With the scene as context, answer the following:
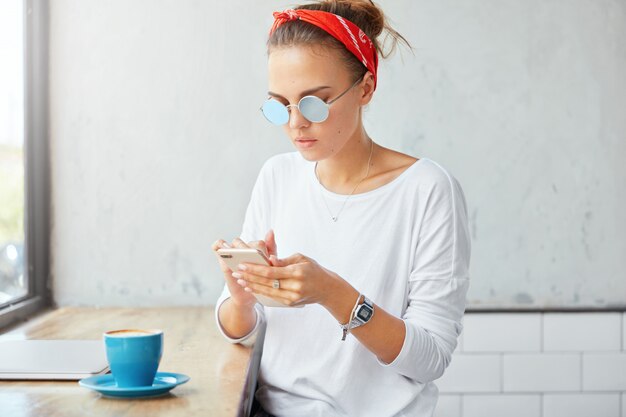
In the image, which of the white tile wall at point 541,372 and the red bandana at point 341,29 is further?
the white tile wall at point 541,372

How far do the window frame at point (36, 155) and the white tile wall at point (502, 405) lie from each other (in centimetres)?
149

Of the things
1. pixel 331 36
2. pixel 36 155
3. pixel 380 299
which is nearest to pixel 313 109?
pixel 331 36

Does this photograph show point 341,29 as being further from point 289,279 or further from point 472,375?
point 472,375

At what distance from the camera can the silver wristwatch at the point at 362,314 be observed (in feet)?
5.37

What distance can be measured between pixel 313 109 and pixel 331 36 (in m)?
0.19

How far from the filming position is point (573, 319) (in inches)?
115

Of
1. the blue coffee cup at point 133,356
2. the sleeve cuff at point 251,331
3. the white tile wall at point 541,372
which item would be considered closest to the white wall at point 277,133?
the white tile wall at point 541,372

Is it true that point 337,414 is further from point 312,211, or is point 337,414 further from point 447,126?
point 447,126

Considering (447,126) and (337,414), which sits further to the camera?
(447,126)

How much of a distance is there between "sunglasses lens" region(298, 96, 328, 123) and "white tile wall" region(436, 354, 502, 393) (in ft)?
4.64

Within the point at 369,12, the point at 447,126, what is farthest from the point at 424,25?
the point at 369,12

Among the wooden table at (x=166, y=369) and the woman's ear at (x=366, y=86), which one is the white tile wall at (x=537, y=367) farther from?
the woman's ear at (x=366, y=86)

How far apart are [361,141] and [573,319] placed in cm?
133

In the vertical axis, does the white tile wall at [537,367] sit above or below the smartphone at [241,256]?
below
